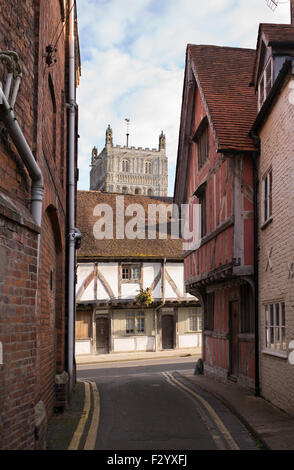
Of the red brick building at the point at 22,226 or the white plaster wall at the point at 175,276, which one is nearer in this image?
the red brick building at the point at 22,226

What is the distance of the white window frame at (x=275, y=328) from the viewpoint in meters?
10.8

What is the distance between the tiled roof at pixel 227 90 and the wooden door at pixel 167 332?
17.1 metres

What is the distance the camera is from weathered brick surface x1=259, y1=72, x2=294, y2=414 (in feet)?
33.0

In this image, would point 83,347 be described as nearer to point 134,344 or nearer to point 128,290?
point 134,344

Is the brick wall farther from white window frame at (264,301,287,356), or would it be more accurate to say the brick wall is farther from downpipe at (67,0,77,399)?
white window frame at (264,301,287,356)

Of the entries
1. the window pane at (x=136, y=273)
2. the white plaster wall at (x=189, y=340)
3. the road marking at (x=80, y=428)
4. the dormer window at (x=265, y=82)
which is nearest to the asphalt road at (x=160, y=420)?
the road marking at (x=80, y=428)

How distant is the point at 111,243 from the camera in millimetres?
30344

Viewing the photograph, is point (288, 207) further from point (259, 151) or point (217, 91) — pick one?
point (217, 91)

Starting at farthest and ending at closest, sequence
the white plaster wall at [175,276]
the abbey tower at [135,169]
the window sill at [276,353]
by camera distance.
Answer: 1. the abbey tower at [135,169]
2. the white plaster wall at [175,276]
3. the window sill at [276,353]

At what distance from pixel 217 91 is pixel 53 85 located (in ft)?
23.1

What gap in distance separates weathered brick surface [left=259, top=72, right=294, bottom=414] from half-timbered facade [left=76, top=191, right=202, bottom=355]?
17.4m

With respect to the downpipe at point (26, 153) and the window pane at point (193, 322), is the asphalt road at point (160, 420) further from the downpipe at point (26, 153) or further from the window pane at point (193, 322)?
the window pane at point (193, 322)

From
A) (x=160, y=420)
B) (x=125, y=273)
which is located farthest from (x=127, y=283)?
(x=160, y=420)

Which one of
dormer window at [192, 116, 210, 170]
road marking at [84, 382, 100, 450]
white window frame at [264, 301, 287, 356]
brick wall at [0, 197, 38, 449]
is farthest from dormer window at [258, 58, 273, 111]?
brick wall at [0, 197, 38, 449]
